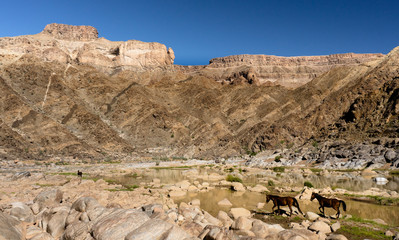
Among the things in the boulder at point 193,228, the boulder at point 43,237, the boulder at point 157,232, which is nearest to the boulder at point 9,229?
the boulder at point 43,237

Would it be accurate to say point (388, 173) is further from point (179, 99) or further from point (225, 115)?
point (179, 99)

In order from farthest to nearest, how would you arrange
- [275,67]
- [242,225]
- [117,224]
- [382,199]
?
[275,67], [382,199], [242,225], [117,224]

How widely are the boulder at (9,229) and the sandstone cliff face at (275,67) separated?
4781 inches

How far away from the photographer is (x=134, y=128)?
84.3m

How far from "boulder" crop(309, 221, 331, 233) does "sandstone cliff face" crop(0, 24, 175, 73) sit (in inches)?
4650

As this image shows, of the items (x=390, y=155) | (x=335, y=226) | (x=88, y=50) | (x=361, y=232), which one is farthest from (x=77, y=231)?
(x=88, y=50)

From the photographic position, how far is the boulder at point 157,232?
8.71 meters

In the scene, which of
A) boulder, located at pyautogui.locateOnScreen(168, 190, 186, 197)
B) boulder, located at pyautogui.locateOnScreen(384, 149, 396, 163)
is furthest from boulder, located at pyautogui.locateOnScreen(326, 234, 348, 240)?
boulder, located at pyautogui.locateOnScreen(384, 149, 396, 163)

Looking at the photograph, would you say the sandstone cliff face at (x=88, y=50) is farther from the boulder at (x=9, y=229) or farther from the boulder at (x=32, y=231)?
the boulder at (x=9, y=229)

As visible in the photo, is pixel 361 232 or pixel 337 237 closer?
pixel 337 237

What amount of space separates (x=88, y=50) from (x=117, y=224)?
13142 cm

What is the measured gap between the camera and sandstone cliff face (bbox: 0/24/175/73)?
121062 mm

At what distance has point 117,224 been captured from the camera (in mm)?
9445

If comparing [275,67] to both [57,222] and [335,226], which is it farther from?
[57,222]
